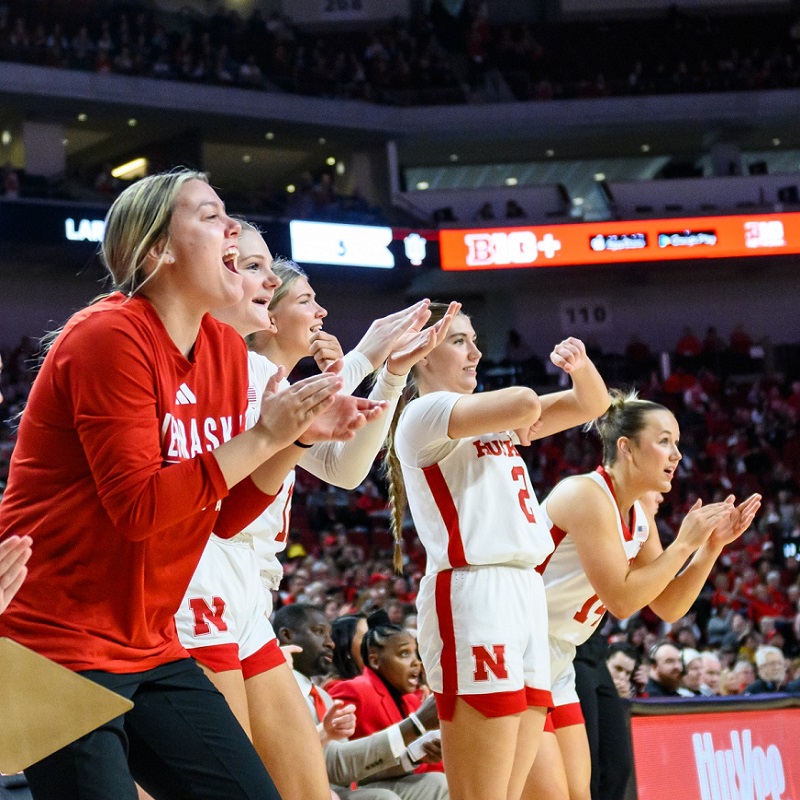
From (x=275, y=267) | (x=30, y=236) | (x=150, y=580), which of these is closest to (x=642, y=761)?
(x=275, y=267)

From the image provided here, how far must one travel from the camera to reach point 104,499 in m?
2.16

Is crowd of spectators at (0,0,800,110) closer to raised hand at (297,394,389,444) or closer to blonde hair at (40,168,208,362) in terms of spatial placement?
blonde hair at (40,168,208,362)

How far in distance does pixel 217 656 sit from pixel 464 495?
3.25 feet

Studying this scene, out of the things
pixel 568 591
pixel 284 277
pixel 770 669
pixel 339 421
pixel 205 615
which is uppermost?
pixel 284 277

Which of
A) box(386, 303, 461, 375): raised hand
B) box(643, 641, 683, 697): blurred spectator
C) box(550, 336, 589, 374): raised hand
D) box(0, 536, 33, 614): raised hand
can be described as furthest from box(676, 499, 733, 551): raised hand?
box(643, 641, 683, 697): blurred spectator

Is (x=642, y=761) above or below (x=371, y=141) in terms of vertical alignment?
below

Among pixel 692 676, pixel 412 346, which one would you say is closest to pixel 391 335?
pixel 412 346

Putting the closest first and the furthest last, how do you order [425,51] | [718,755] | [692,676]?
[718,755]
[692,676]
[425,51]

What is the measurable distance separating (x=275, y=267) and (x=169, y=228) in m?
1.48

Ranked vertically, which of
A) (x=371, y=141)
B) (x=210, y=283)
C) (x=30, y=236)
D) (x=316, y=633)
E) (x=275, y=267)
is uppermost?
(x=371, y=141)

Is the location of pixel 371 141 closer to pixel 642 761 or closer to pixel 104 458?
pixel 642 761

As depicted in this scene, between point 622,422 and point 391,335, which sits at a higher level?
point 391,335

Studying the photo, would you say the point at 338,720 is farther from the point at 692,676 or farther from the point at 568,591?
the point at 692,676

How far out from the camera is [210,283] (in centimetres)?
250
